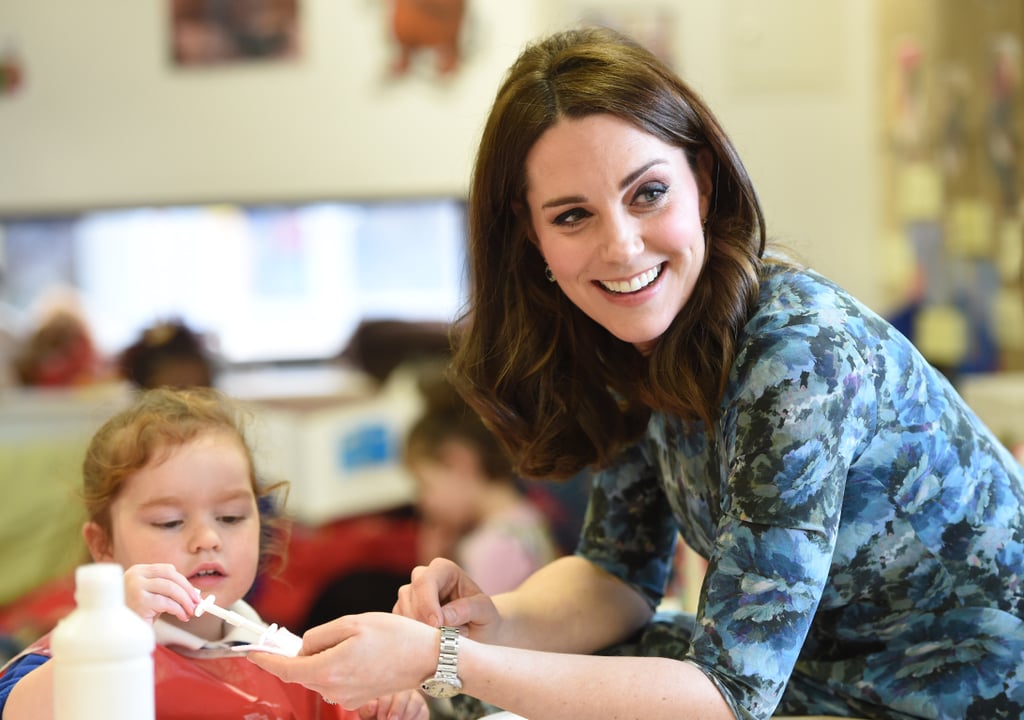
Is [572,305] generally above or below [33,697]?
above

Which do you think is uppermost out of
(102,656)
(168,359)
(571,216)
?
(571,216)

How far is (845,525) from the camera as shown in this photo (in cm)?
126

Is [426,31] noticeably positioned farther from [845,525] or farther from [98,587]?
[98,587]

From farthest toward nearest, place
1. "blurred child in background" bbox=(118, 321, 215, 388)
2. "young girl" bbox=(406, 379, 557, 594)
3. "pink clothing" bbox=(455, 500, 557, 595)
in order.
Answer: "blurred child in background" bbox=(118, 321, 215, 388) < "young girl" bbox=(406, 379, 557, 594) < "pink clothing" bbox=(455, 500, 557, 595)

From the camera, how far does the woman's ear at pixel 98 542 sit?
1.32m

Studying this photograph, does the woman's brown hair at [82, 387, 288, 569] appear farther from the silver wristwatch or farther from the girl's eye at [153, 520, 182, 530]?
the silver wristwatch

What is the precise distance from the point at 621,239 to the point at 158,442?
0.52 meters

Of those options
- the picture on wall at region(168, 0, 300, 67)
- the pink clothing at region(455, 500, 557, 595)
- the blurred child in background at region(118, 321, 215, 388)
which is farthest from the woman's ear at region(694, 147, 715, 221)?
the picture on wall at region(168, 0, 300, 67)

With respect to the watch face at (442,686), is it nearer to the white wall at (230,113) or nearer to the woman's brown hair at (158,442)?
the woman's brown hair at (158,442)

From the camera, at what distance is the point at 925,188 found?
370cm

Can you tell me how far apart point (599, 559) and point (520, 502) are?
59.9 inches

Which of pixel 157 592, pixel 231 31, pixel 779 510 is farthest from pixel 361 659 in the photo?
pixel 231 31

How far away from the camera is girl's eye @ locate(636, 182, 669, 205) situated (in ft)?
4.03

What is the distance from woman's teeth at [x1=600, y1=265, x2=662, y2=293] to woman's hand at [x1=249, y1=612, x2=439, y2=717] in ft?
1.30
